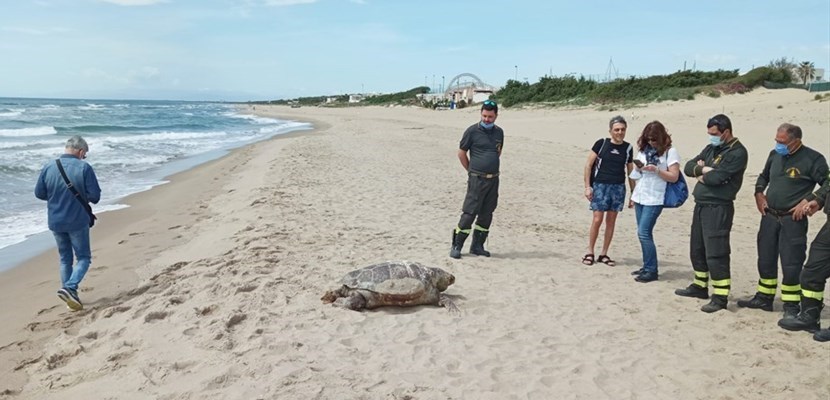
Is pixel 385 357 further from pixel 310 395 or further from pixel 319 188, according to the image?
pixel 319 188

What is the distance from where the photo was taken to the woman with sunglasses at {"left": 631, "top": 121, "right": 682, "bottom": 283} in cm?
550

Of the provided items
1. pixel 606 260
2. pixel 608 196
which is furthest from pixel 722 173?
pixel 606 260

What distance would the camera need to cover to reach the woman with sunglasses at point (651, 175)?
550 cm

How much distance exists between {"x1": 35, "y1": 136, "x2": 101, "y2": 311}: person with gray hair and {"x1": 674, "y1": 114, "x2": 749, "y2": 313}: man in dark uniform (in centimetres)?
575

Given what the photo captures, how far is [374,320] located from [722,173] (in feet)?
11.2

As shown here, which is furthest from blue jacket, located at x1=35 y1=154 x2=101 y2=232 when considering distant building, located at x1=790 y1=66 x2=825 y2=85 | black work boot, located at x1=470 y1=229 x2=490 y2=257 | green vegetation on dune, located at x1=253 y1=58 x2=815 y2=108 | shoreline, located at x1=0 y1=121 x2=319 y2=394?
distant building, located at x1=790 y1=66 x2=825 y2=85

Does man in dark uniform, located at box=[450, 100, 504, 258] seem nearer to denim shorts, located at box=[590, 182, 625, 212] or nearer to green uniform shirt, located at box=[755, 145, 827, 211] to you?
denim shorts, located at box=[590, 182, 625, 212]

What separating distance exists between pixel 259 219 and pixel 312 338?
425 cm

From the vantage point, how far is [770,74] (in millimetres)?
34438

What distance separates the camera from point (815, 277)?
14.6 feet

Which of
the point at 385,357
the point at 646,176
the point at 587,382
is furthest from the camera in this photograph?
the point at 646,176

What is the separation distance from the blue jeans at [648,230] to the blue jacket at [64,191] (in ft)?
18.0

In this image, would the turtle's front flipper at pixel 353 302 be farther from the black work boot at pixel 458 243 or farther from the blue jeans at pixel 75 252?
the blue jeans at pixel 75 252

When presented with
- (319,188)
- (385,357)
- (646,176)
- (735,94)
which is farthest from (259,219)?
(735,94)
